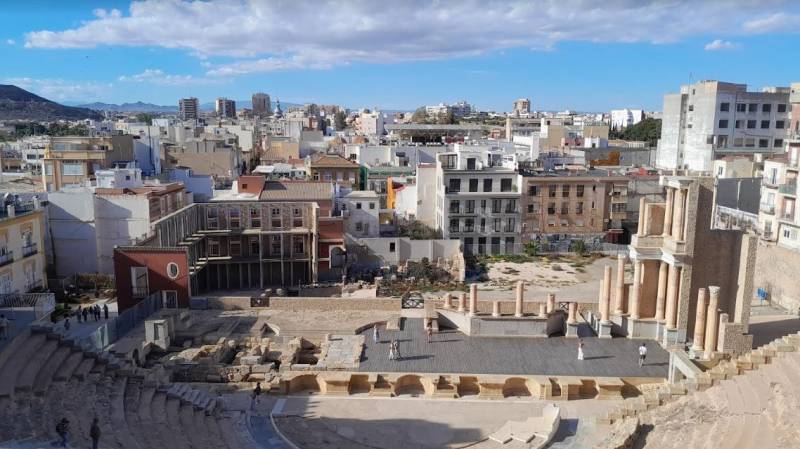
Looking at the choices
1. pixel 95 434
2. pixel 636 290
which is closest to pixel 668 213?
pixel 636 290

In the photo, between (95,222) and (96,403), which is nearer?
(96,403)

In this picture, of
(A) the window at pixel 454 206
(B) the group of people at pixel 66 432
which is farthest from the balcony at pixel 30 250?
(A) the window at pixel 454 206

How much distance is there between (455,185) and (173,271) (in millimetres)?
28781

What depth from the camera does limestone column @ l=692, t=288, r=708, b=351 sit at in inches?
1149

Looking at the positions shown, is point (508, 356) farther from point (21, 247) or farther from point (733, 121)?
point (733, 121)

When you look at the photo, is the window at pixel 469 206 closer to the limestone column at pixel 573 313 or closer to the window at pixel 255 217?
the window at pixel 255 217

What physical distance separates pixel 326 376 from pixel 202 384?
5347 mm

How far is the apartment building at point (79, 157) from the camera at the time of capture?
5922cm

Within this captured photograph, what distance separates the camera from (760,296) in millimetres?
47250

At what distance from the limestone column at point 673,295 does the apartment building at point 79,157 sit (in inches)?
1896

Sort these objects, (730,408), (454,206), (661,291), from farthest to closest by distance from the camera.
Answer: (454,206) < (661,291) < (730,408)

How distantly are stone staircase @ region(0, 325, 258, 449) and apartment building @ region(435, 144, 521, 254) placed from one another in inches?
1428

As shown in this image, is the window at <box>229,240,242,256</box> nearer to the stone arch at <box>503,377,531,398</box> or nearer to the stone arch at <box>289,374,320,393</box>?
the stone arch at <box>289,374,320,393</box>

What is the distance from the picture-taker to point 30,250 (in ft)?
141
